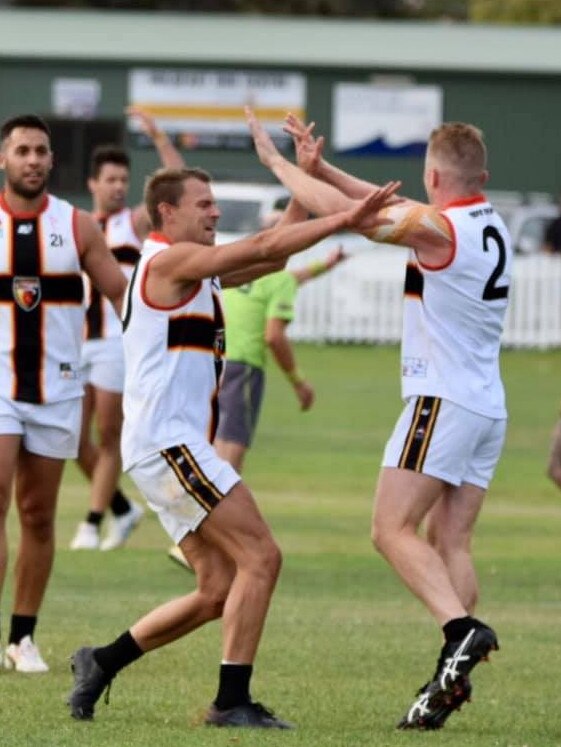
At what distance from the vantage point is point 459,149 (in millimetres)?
9680

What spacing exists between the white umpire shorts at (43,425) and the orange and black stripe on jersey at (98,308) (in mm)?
5240

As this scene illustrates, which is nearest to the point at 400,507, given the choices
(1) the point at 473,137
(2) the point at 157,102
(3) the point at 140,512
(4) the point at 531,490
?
(1) the point at 473,137

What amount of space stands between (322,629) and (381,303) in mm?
25822

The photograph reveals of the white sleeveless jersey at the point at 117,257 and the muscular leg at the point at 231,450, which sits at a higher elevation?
the white sleeveless jersey at the point at 117,257

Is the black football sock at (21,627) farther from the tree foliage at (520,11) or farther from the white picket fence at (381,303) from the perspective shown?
the tree foliage at (520,11)

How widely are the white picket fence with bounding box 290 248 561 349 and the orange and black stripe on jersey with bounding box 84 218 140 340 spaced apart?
21.5m

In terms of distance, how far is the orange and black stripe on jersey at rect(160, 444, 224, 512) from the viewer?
9125 millimetres

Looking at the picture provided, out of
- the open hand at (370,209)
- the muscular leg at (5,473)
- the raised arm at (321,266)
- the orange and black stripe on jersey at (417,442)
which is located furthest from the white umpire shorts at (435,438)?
the raised arm at (321,266)

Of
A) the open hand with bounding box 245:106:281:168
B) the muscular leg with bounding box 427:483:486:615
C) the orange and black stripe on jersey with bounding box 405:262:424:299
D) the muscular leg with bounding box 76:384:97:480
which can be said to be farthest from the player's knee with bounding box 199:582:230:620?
the muscular leg with bounding box 76:384:97:480

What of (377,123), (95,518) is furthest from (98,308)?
(377,123)

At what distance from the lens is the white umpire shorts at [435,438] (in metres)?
9.55

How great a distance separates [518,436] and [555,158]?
21.5 m

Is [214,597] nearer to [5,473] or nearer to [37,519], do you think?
[5,473]

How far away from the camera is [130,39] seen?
45344 millimetres
